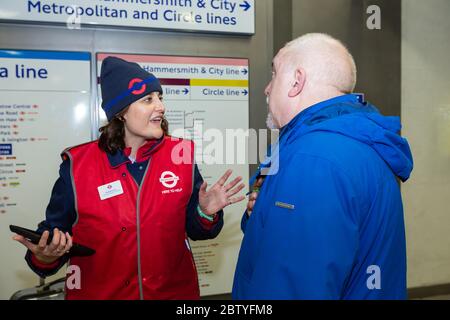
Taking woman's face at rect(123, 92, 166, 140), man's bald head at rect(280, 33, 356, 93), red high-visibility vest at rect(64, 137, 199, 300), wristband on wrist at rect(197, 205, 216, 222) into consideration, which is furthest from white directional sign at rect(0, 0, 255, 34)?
man's bald head at rect(280, 33, 356, 93)

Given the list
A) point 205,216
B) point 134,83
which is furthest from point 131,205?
point 134,83

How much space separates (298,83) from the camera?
117 centimetres

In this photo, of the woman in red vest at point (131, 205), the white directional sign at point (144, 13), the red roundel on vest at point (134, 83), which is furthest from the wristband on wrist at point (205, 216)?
the white directional sign at point (144, 13)

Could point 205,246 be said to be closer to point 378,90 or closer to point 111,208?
point 111,208

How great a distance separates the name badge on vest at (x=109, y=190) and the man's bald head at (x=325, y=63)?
81 centimetres

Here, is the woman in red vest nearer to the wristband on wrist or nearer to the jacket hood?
the wristband on wrist

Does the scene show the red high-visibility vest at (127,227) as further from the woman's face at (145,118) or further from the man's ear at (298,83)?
the man's ear at (298,83)

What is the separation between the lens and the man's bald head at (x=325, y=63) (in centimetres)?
113

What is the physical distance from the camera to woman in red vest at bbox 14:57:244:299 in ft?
4.87

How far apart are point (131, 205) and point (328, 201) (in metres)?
0.86

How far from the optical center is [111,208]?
149 centimetres

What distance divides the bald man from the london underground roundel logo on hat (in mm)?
522
